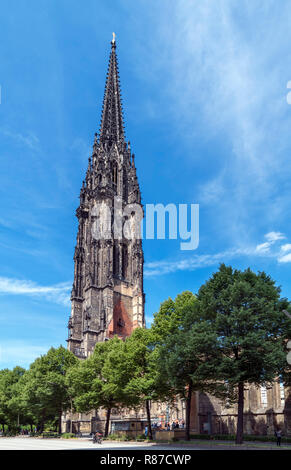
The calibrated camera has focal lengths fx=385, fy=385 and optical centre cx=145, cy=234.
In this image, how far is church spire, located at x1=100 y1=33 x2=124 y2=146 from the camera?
350 feet

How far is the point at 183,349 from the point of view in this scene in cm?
2936

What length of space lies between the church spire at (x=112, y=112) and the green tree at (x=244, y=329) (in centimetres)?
8069

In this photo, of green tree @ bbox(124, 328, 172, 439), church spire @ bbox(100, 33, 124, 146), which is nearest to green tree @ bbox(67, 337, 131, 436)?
green tree @ bbox(124, 328, 172, 439)

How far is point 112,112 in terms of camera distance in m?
111

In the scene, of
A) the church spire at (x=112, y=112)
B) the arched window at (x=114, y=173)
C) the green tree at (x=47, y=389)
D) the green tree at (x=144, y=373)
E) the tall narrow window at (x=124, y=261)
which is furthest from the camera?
the church spire at (x=112, y=112)

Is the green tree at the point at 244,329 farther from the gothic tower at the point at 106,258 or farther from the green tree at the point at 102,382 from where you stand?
the gothic tower at the point at 106,258

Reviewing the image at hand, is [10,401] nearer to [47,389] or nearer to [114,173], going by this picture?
[47,389]

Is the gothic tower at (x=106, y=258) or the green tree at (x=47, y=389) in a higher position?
the gothic tower at (x=106, y=258)

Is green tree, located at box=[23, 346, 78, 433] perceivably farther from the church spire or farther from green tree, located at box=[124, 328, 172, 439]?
the church spire

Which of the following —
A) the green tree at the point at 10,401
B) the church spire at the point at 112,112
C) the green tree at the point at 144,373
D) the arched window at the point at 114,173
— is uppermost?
the church spire at the point at 112,112

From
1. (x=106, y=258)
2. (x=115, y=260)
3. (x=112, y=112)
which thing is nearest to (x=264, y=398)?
(x=106, y=258)

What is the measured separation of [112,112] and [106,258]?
166 feet

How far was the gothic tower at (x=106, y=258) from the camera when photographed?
75.6 meters

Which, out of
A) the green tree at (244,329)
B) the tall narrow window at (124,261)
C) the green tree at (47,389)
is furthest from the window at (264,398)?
the tall narrow window at (124,261)
